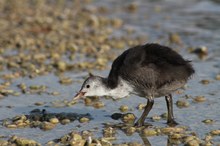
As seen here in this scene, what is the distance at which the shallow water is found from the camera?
8461 millimetres

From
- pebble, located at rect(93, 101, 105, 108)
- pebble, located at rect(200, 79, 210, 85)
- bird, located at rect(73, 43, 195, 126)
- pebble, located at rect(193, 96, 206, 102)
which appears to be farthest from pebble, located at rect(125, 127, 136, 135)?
pebble, located at rect(200, 79, 210, 85)

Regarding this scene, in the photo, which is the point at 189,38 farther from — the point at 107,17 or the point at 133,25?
the point at 107,17

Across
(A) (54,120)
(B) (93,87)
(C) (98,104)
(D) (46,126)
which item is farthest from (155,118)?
(D) (46,126)

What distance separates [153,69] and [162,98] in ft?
6.00

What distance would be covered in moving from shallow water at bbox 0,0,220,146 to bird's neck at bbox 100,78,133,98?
44cm

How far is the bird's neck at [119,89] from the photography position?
864 centimetres

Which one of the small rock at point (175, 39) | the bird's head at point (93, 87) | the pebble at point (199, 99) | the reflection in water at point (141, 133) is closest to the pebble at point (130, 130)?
the reflection in water at point (141, 133)

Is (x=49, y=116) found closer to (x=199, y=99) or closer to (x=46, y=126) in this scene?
(x=46, y=126)

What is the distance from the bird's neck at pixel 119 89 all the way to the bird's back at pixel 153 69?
0.30 ft

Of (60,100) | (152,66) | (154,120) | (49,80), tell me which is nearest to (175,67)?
(152,66)

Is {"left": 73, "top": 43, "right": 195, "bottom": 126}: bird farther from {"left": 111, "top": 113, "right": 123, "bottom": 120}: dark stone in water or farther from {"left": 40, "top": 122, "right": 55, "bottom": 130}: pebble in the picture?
{"left": 40, "top": 122, "right": 55, "bottom": 130}: pebble

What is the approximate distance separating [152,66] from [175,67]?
333 millimetres

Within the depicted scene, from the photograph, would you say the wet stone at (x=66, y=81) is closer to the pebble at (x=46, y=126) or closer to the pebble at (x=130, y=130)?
the pebble at (x=46, y=126)

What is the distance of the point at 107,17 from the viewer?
16938 millimetres
